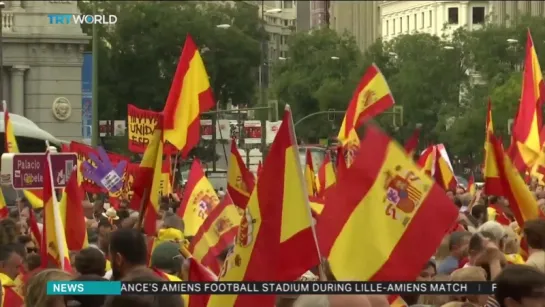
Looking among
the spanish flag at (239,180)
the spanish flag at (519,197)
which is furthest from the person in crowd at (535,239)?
the spanish flag at (239,180)

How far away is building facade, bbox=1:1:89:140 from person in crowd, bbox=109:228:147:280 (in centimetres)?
4410

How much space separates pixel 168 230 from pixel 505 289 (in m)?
6.80

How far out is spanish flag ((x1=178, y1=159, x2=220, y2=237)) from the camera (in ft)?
58.6

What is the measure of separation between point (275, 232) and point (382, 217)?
50cm

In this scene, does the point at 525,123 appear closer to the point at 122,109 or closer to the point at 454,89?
the point at 122,109

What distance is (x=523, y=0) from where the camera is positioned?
116m

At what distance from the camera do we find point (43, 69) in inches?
2103

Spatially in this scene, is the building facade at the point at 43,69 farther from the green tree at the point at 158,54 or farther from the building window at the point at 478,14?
the building window at the point at 478,14

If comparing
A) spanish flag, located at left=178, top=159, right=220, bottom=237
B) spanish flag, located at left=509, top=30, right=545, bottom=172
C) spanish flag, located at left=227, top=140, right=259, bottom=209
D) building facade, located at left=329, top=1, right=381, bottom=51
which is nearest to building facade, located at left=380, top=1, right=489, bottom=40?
building facade, located at left=329, top=1, right=381, bottom=51

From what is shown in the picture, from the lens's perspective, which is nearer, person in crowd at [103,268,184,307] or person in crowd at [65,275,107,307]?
person in crowd at [103,268,184,307]

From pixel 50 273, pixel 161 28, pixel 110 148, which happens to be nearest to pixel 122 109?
pixel 161 28

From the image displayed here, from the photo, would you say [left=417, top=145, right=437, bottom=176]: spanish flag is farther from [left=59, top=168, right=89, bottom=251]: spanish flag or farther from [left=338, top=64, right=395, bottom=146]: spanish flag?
[left=59, top=168, right=89, bottom=251]: spanish flag

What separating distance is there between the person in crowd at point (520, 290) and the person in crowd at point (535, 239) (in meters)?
3.57

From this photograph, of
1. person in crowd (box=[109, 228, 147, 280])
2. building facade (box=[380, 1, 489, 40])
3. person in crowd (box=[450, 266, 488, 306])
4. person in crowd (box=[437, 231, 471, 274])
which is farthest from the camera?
building facade (box=[380, 1, 489, 40])
